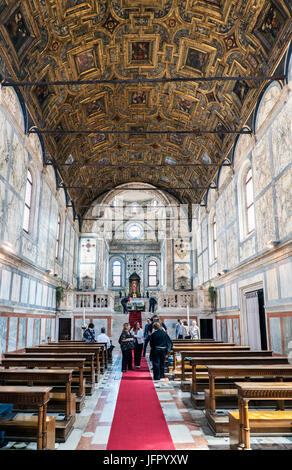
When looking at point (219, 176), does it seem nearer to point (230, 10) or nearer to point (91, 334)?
point (230, 10)

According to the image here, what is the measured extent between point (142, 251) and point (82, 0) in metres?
25.3

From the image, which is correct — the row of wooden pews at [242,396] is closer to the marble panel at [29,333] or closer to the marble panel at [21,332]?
the marble panel at [21,332]

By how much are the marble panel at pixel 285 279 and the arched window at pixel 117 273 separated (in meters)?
24.9

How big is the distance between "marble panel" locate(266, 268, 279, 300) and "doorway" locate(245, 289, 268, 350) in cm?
97

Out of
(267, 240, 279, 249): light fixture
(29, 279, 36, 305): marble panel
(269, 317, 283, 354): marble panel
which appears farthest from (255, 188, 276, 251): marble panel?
(29, 279, 36, 305): marble panel

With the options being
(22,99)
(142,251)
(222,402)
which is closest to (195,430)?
(222,402)

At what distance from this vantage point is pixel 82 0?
11.6 m

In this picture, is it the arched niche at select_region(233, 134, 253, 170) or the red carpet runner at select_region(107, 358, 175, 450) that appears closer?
the red carpet runner at select_region(107, 358, 175, 450)

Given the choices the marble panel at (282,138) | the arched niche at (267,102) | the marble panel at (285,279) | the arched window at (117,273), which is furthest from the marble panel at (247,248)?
the arched window at (117,273)

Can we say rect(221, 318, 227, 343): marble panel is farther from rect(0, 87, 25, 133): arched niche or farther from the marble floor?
rect(0, 87, 25, 133): arched niche

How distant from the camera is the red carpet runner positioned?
495 centimetres

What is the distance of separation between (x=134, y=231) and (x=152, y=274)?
468 centimetres

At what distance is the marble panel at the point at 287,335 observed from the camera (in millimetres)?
10100
